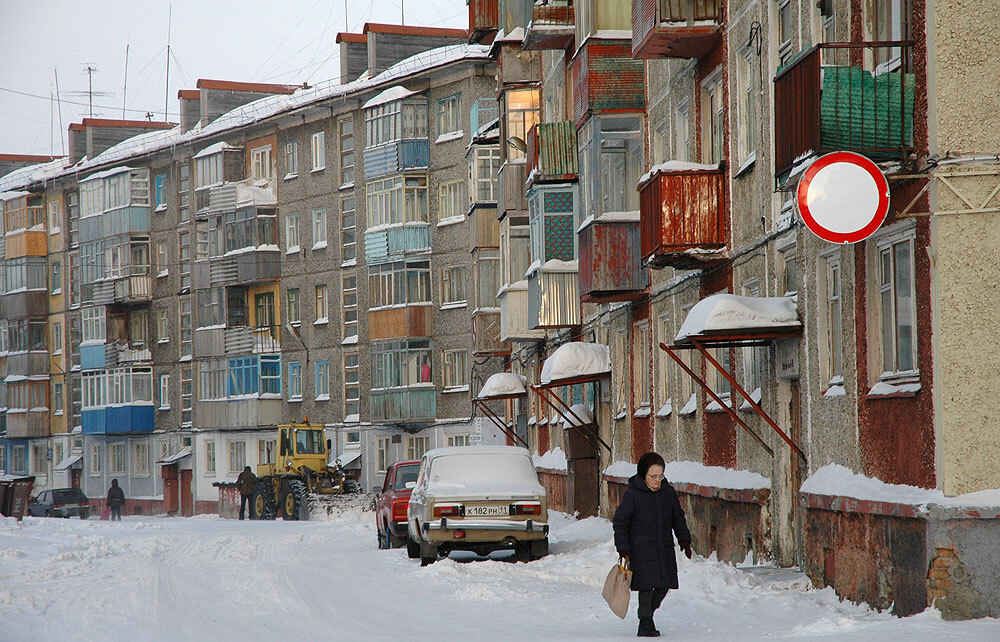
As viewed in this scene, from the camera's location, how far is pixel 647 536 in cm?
1184

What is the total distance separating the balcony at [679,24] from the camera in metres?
20.1

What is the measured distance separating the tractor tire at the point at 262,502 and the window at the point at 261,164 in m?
17.3

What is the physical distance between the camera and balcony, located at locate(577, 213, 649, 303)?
23953 mm

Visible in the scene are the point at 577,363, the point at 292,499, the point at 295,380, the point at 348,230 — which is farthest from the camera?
the point at 295,380

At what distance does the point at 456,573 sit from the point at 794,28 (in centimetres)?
780

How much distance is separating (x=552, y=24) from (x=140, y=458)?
1618 inches

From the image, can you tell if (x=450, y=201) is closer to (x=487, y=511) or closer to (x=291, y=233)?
(x=291, y=233)

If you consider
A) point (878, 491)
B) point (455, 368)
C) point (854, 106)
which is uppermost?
point (854, 106)

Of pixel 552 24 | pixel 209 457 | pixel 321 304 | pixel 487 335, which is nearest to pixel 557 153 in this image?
pixel 552 24

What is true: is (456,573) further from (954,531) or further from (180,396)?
(180,396)


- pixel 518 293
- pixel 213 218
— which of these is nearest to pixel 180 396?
pixel 213 218

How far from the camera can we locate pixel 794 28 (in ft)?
54.8

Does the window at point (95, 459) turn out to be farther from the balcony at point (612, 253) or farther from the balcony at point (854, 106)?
the balcony at point (854, 106)

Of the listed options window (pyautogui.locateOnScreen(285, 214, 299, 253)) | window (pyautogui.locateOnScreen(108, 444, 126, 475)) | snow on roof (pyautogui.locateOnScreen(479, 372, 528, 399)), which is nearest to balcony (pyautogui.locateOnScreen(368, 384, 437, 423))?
snow on roof (pyautogui.locateOnScreen(479, 372, 528, 399))
